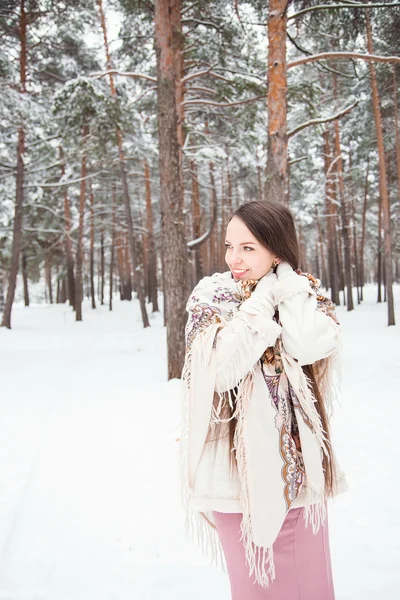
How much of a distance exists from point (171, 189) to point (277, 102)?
7.59ft

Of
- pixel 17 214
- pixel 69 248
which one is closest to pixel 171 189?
pixel 17 214

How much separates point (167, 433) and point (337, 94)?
17.6 metres

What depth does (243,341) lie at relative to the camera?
1.38 meters

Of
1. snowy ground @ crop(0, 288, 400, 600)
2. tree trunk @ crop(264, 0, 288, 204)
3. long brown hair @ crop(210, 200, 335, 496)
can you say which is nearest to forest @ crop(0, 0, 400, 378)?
tree trunk @ crop(264, 0, 288, 204)

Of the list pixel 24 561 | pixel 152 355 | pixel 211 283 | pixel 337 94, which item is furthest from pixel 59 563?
pixel 337 94

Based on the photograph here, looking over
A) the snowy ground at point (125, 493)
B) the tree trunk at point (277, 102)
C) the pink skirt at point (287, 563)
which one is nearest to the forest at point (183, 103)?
the tree trunk at point (277, 102)

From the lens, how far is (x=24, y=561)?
300 cm

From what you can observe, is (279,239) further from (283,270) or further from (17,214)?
(17,214)

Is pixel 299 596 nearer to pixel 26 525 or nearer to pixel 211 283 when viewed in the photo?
pixel 211 283

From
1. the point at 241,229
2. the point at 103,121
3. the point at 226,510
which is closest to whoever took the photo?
the point at 226,510

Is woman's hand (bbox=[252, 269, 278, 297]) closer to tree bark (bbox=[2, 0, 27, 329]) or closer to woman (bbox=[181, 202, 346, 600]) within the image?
woman (bbox=[181, 202, 346, 600])

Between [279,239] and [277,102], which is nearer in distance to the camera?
[279,239]

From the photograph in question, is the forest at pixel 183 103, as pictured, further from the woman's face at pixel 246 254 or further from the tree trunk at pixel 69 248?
the woman's face at pixel 246 254

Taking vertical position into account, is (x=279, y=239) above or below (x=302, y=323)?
above
